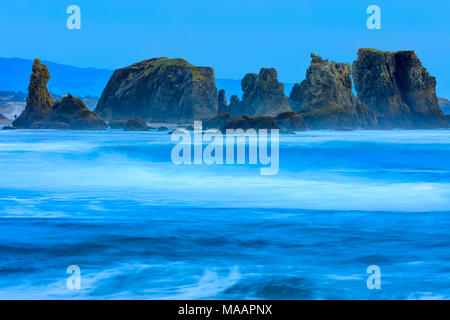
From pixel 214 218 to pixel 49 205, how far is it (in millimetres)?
4452

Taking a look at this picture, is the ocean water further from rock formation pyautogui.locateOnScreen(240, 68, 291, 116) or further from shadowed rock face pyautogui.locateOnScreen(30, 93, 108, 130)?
rock formation pyautogui.locateOnScreen(240, 68, 291, 116)

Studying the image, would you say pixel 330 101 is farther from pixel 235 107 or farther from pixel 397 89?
pixel 235 107

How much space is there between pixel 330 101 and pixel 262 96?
31328mm

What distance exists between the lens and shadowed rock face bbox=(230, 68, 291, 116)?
6521 inches

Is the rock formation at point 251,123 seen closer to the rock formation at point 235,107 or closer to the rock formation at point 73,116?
the rock formation at point 73,116

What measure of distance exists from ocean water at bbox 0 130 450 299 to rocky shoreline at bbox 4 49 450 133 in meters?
85.7

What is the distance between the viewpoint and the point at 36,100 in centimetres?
11738

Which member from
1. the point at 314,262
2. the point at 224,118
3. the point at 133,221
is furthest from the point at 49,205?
the point at 224,118

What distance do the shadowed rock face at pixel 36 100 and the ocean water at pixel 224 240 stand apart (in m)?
99.2

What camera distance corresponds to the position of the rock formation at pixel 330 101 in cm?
13225

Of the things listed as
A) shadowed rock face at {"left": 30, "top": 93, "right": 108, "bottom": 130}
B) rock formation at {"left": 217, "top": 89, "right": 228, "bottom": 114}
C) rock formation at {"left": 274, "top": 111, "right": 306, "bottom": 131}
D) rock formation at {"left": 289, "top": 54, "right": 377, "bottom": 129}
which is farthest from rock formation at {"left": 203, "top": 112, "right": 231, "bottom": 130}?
rock formation at {"left": 217, "top": 89, "right": 228, "bottom": 114}
